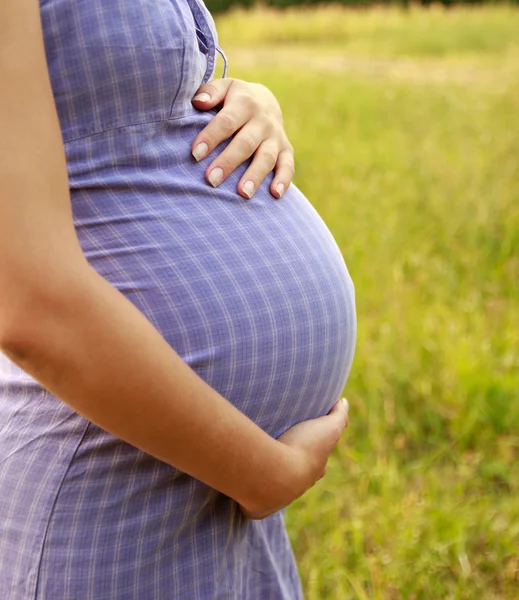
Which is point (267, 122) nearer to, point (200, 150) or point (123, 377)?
point (200, 150)

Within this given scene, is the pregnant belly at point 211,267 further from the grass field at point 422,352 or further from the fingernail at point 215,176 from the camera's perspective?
the grass field at point 422,352

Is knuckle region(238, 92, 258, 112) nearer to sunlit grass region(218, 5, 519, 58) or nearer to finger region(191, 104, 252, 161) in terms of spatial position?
finger region(191, 104, 252, 161)

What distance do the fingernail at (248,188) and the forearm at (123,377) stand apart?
10.9 inches

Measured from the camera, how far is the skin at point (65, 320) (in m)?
0.69

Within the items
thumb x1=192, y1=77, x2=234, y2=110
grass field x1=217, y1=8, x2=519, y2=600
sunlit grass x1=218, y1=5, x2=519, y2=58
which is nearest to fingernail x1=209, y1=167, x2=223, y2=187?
thumb x1=192, y1=77, x2=234, y2=110

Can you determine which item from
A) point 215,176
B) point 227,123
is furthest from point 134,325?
point 227,123

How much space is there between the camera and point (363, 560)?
1.86 m

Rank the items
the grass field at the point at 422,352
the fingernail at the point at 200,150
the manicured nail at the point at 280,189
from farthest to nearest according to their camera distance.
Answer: the grass field at the point at 422,352 → the manicured nail at the point at 280,189 → the fingernail at the point at 200,150

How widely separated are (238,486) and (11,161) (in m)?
0.41

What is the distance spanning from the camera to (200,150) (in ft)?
3.13

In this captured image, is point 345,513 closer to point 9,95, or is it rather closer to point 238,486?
point 238,486

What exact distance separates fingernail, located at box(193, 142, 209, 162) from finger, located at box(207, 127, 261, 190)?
0.02 m

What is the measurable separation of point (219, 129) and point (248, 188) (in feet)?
0.28

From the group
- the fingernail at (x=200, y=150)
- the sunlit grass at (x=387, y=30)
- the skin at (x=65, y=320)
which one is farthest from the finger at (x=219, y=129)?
the sunlit grass at (x=387, y=30)
